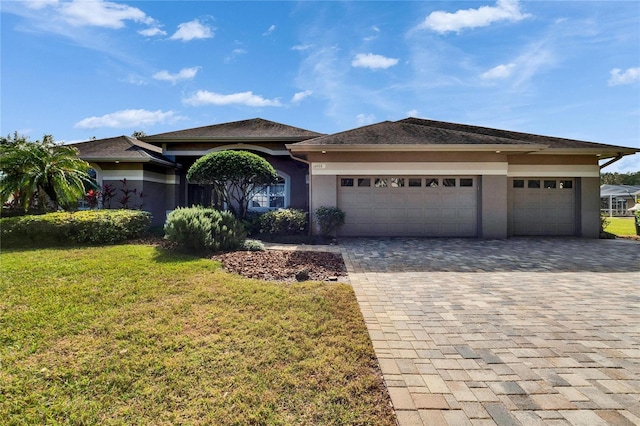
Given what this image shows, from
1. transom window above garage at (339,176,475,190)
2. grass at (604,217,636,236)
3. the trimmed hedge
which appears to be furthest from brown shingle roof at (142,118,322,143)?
grass at (604,217,636,236)

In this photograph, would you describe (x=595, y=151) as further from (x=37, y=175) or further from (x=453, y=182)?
(x=37, y=175)

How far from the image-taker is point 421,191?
437 inches

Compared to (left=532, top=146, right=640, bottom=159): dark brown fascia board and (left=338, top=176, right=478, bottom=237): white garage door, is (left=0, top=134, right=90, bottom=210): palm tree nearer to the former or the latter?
(left=338, top=176, right=478, bottom=237): white garage door

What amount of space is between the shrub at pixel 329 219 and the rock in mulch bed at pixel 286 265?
8.29ft

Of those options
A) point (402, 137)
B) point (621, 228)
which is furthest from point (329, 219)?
point (621, 228)

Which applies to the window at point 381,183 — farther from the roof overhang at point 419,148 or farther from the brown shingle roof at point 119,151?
the brown shingle roof at point 119,151

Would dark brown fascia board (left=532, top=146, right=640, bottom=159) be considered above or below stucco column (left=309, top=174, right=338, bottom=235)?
above

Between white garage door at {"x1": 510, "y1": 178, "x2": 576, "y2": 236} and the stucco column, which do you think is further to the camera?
white garage door at {"x1": 510, "y1": 178, "x2": 576, "y2": 236}

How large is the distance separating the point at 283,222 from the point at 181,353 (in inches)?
296

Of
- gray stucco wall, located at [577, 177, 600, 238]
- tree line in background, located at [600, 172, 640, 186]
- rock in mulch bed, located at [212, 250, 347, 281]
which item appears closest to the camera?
rock in mulch bed, located at [212, 250, 347, 281]

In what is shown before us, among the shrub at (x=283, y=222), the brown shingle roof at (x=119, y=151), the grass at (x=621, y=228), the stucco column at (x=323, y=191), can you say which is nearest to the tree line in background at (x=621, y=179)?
the grass at (x=621, y=228)

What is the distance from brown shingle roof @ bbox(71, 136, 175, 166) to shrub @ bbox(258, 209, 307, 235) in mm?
6329

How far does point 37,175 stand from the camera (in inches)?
380

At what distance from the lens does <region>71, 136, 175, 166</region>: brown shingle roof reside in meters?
12.8
